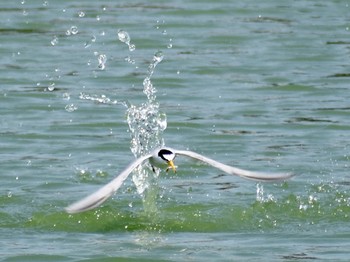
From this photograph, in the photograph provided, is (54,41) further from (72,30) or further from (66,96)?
(66,96)

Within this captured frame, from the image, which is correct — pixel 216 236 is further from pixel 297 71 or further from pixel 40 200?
pixel 297 71

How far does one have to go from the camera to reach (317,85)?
16969mm

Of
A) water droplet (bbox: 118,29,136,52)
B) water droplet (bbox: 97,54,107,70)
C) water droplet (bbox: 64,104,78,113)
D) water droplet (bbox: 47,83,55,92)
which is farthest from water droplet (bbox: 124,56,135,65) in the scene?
water droplet (bbox: 64,104,78,113)

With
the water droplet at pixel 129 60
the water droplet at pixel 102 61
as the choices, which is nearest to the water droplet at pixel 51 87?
the water droplet at pixel 102 61

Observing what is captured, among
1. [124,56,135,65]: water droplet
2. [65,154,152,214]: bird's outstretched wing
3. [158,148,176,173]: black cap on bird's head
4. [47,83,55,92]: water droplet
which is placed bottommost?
[65,154,152,214]: bird's outstretched wing

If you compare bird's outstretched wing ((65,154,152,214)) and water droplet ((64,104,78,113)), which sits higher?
water droplet ((64,104,78,113))

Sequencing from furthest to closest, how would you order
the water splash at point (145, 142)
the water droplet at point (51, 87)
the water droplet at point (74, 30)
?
the water droplet at point (74, 30)
the water droplet at point (51, 87)
the water splash at point (145, 142)

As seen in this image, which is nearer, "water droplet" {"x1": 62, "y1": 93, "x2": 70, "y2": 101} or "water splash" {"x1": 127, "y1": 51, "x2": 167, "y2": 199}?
"water splash" {"x1": 127, "y1": 51, "x2": 167, "y2": 199}

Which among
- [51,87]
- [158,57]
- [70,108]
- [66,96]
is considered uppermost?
[158,57]

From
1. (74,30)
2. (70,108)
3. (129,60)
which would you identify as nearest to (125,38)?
(129,60)

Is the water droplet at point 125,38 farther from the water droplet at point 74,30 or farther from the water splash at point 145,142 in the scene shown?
the water splash at point 145,142

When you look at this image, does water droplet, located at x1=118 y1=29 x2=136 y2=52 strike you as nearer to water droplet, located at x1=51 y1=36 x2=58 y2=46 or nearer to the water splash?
water droplet, located at x1=51 y1=36 x2=58 y2=46

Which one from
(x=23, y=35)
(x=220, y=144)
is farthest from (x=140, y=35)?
(x=220, y=144)

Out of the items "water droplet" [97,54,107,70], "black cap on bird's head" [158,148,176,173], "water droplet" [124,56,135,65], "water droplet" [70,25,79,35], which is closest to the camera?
"black cap on bird's head" [158,148,176,173]
